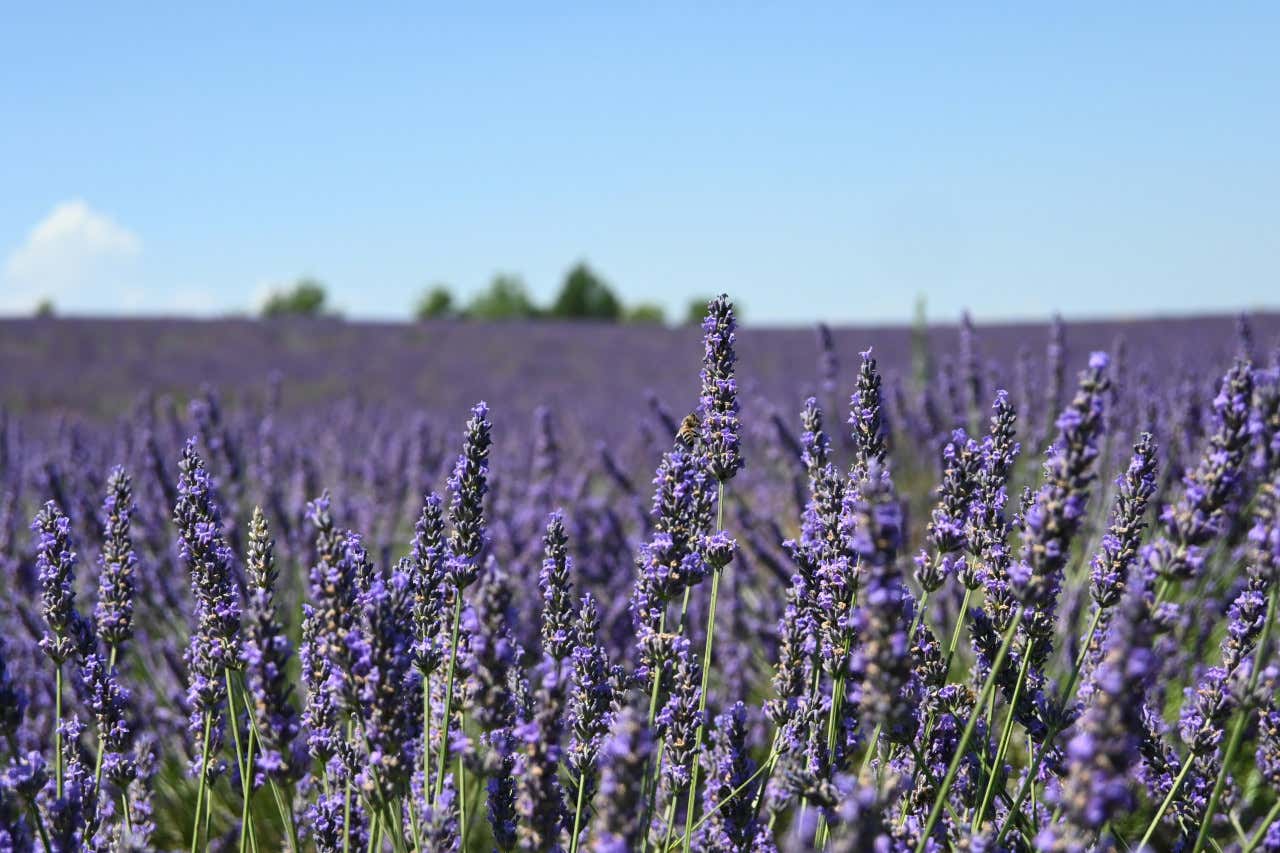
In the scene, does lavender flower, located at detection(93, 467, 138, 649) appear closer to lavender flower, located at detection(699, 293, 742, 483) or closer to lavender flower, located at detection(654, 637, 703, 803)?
lavender flower, located at detection(654, 637, 703, 803)

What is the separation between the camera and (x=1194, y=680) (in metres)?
3.89

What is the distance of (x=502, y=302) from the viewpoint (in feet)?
200

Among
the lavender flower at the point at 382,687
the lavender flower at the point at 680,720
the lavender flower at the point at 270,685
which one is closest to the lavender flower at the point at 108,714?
the lavender flower at the point at 270,685

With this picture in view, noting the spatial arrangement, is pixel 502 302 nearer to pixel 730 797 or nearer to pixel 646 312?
pixel 646 312

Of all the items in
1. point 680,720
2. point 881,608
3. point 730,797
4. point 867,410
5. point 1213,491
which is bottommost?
point 730,797

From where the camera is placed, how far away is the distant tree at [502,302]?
59.6m

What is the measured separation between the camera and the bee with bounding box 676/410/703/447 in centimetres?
223

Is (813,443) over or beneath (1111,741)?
over

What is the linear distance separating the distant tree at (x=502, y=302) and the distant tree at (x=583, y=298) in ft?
20.4

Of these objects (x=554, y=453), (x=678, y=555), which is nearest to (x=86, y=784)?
(x=678, y=555)

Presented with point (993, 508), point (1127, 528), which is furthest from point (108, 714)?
point (1127, 528)

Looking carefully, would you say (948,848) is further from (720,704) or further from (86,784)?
(720,704)

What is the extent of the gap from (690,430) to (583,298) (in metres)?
50.6

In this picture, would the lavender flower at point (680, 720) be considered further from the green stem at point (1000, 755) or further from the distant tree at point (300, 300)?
the distant tree at point (300, 300)
